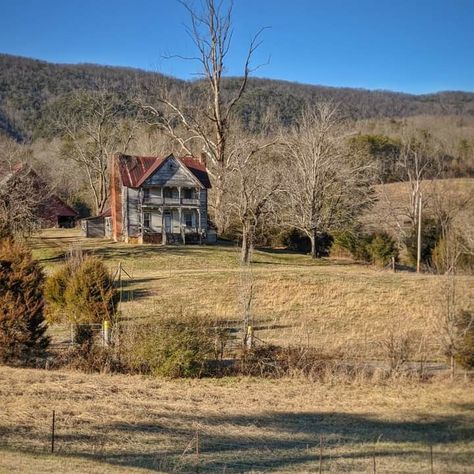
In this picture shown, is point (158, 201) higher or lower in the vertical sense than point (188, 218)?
higher

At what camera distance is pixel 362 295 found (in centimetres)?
3256

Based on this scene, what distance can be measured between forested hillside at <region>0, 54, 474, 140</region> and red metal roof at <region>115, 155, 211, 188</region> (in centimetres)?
6148

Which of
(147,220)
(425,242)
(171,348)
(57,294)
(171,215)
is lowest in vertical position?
(171,348)

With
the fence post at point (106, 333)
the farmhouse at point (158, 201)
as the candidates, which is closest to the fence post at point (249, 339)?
the fence post at point (106, 333)

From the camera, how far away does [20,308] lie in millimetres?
21766

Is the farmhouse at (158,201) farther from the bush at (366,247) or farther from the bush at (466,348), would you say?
the bush at (466,348)

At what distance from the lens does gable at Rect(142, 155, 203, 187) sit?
51938mm

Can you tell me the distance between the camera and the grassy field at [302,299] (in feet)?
82.9

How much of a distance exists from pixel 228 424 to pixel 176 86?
11592 cm

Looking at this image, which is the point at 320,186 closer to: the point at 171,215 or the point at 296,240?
the point at 296,240

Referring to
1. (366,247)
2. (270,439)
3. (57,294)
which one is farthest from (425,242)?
(270,439)

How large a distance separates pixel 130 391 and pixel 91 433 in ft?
13.5

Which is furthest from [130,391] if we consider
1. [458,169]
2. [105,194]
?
[458,169]

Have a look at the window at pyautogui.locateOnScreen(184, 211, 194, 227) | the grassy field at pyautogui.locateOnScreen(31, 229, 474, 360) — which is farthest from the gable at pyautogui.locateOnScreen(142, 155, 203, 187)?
the grassy field at pyautogui.locateOnScreen(31, 229, 474, 360)
